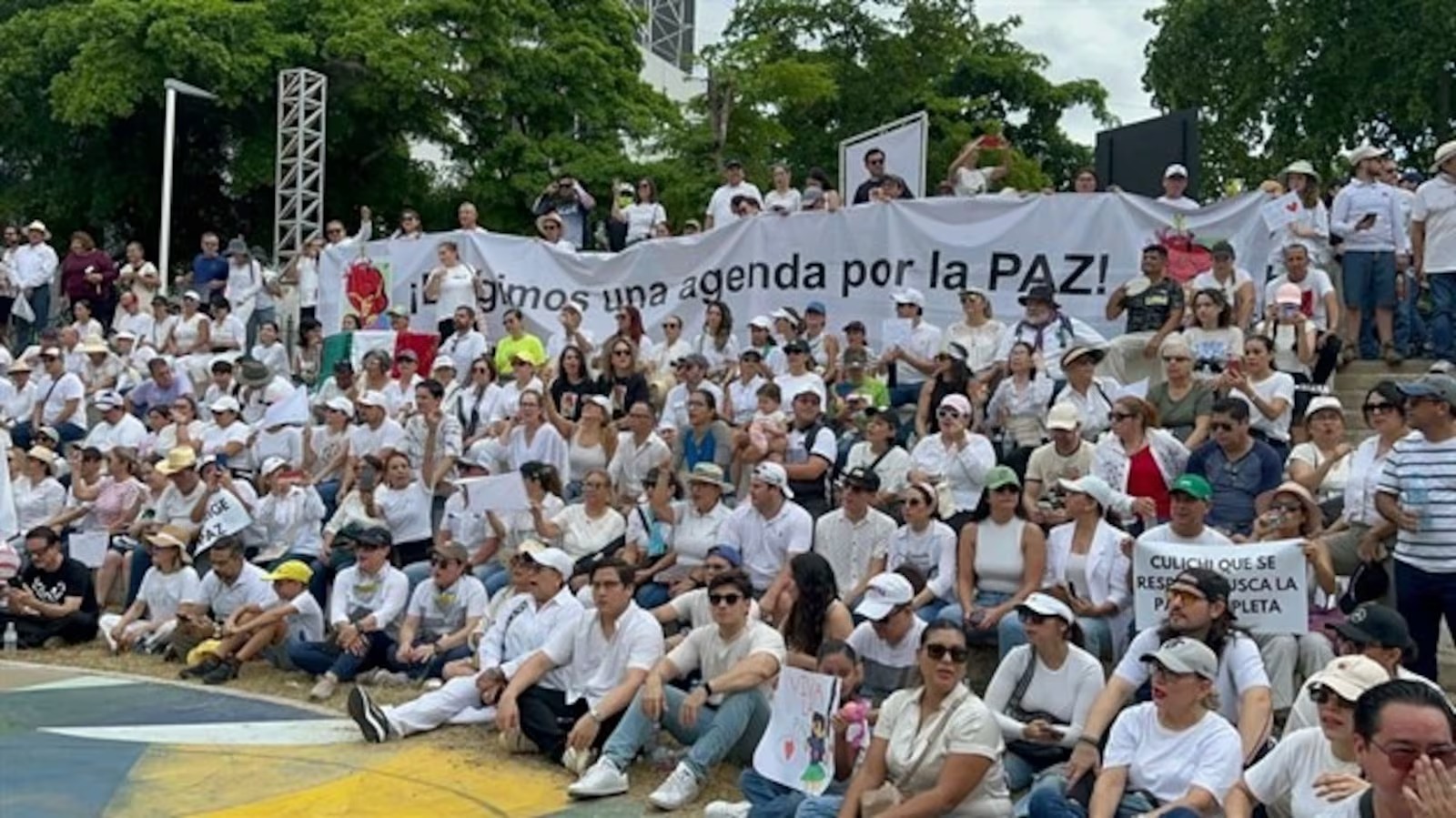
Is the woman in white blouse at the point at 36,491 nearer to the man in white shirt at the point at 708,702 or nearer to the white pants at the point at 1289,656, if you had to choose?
the man in white shirt at the point at 708,702

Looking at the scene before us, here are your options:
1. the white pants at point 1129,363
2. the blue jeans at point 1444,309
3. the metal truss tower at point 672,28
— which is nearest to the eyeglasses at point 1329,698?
the white pants at point 1129,363

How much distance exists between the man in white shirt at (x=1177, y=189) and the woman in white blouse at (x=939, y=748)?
278 inches

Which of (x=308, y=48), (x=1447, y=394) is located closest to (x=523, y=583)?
(x=1447, y=394)

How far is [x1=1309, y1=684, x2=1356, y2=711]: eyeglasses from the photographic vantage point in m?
4.50

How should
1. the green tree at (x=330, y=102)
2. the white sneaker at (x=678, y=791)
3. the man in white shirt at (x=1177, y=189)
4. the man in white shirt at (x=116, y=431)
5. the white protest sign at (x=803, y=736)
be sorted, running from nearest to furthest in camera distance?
the white protest sign at (x=803, y=736), the white sneaker at (x=678, y=791), the man in white shirt at (x=1177, y=189), the man in white shirt at (x=116, y=431), the green tree at (x=330, y=102)

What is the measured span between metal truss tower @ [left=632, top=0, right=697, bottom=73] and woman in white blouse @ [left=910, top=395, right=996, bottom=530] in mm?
39056

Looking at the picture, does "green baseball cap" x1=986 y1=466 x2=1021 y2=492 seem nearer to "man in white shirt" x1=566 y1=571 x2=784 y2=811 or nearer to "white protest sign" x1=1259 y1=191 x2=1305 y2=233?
"man in white shirt" x1=566 y1=571 x2=784 y2=811

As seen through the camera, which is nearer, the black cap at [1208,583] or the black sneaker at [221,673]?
the black cap at [1208,583]

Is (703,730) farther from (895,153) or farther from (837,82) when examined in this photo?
(837,82)

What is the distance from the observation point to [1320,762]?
4.75 metres

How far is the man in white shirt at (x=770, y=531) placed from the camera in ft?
28.3

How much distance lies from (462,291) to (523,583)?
665cm

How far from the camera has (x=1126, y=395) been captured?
332 inches

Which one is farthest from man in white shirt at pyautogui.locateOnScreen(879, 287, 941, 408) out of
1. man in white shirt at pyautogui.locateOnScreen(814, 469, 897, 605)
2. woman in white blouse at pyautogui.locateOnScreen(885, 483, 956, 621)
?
woman in white blouse at pyautogui.locateOnScreen(885, 483, 956, 621)
